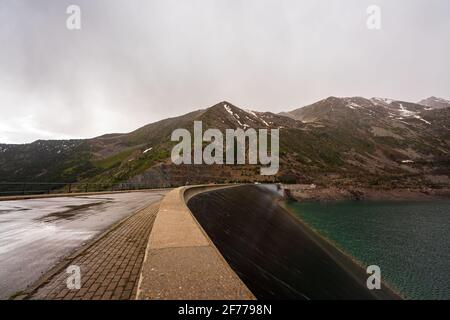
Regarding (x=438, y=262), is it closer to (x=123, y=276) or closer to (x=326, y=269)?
(x=326, y=269)

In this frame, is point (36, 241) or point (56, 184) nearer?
point (36, 241)

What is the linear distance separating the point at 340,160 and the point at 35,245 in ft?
612

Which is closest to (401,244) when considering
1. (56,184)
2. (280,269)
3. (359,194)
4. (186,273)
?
(280,269)

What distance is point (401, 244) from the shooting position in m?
39.0

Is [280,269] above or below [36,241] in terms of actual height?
below

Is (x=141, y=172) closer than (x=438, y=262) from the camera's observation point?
No

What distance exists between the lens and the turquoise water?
25.2 metres

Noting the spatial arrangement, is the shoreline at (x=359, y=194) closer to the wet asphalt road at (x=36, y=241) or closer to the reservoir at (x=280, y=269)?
the reservoir at (x=280, y=269)

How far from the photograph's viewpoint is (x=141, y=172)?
96.9m

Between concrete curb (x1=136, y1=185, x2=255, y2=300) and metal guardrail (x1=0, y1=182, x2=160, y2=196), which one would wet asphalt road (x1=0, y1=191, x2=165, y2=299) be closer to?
concrete curb (x1=136, y1=185, x2=255, y2=300)

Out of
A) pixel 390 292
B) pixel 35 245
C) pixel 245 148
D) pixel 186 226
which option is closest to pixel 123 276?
pixel 186 226

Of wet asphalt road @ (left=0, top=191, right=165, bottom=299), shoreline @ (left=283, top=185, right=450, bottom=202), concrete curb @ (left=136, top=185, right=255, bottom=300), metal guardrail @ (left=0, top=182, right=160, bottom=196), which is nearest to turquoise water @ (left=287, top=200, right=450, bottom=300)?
concrete curb @ (left=136, top=185, right=255, bottom=300)

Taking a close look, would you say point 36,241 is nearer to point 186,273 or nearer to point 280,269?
point 186,273

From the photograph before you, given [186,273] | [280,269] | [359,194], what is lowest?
[359,194]
